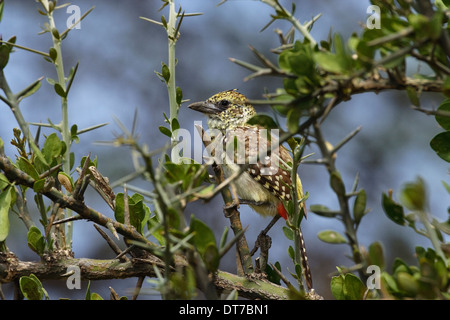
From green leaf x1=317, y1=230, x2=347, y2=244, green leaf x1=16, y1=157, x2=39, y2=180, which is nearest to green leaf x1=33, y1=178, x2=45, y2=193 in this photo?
A: green leaf x1=16, y1=157, x2=39, y2=180

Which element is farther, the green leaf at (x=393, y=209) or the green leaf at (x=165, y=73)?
the green leaf at (x=165, y=73)

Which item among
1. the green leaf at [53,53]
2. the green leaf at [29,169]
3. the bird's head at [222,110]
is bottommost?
the green leaf at [29,169]

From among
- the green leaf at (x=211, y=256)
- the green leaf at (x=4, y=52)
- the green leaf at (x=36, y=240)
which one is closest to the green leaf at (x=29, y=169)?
the green leaf at (x=36, y=240)

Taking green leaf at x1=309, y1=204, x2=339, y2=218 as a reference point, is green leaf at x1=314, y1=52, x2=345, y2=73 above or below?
above

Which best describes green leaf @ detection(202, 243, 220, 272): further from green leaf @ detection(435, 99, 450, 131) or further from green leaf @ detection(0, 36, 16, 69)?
green leaf @ detection(0, 36, 16, 69)

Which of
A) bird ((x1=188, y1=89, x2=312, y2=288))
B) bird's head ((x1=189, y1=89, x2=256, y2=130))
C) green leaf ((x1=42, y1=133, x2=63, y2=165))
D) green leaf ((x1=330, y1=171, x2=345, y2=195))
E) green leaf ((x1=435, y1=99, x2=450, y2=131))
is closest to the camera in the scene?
green leaf ((x1=330, y1=171, x2=345, y2=195))

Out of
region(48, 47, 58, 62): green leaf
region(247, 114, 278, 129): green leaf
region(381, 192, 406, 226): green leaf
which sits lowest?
region(381, 192, 406, 226): green leaf

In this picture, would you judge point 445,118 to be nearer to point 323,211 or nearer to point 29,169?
point 323,211

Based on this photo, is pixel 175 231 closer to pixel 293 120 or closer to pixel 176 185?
pixel 176 185

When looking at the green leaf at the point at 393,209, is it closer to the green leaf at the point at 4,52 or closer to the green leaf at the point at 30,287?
the green leaf at the point at 30,287

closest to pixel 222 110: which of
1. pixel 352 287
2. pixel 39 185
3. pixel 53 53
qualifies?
pixel 53 53

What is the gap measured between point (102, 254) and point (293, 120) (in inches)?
185
